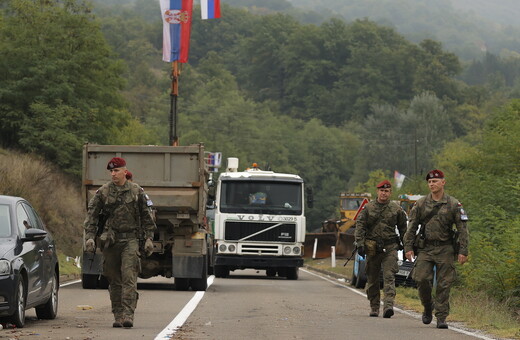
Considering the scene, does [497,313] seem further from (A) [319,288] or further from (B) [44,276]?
(A) [319,288]

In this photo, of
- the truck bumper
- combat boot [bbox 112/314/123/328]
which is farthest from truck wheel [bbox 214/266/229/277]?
combat boot [bbox 112/314/123/328]

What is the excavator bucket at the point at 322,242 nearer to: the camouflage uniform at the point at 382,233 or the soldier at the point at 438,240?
the camouflage uniform at the point at 382,233

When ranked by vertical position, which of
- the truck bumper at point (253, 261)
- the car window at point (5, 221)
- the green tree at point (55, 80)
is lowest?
the truck bumper at point (253, 261)

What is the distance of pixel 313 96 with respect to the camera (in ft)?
516

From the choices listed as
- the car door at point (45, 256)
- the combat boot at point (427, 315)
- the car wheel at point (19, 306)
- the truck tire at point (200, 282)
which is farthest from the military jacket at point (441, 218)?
the truck tire at point (200, 282)

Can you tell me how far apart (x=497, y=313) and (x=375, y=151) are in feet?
363

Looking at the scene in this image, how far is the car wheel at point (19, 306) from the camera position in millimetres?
13602

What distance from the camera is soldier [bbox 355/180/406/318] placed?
17.3m

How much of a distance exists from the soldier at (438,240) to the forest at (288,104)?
17.2 ft

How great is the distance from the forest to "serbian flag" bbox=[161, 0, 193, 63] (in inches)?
418

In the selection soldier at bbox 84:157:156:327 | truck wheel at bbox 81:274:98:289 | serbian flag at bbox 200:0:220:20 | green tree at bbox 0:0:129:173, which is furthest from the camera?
green tree at bbox 0:0:129:173

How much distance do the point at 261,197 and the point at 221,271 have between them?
10.2ft

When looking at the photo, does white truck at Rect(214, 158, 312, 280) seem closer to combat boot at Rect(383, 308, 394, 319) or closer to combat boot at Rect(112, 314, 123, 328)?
combat boot at Rect(383, 308, 394, 319)

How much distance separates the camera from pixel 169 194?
2308 centimetres
